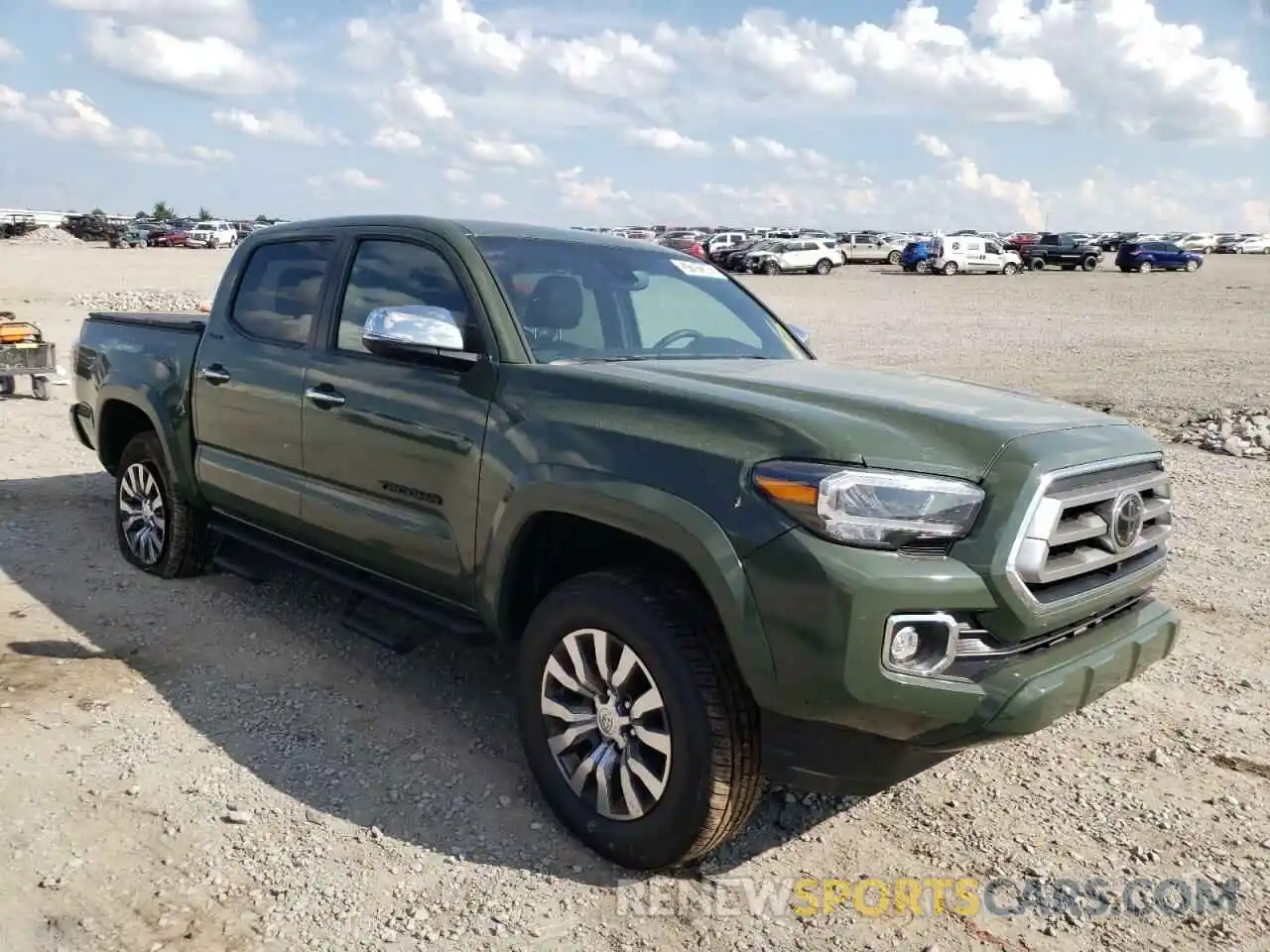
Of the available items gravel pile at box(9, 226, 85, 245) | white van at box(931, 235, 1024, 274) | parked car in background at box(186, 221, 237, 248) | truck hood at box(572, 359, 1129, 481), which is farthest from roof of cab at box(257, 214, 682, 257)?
gravel pile at box(9, 226, 85, 245)

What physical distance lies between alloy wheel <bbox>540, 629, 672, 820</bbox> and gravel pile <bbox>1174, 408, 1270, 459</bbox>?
7782 mm

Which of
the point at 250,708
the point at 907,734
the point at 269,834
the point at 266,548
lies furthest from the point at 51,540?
the point at 907,734

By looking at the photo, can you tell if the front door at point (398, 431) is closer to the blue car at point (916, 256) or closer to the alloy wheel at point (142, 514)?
the alloy wheel at point (142, 514)

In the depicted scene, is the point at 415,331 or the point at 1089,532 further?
the point at 415,331

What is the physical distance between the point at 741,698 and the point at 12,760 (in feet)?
8.64

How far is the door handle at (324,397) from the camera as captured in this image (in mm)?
4203

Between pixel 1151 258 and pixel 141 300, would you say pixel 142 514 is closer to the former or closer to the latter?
pixel 141 300

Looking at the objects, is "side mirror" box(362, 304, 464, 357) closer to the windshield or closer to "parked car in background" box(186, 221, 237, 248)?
the windshield

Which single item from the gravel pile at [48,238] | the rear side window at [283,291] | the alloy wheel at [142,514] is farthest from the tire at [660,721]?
the gravel pile at [48,238]

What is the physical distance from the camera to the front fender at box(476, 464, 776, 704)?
109 inches

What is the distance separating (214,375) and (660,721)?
3.10m

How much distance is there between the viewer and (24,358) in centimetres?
1139

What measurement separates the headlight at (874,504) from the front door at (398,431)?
126cm

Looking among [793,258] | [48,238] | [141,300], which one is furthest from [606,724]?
[48,238]
